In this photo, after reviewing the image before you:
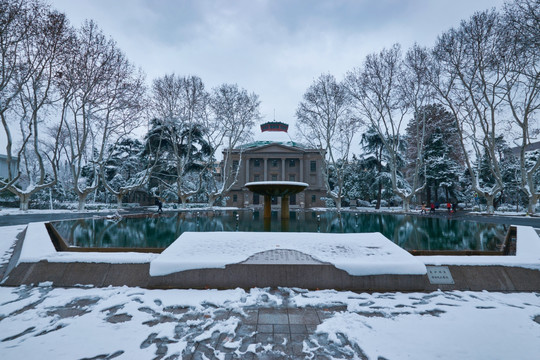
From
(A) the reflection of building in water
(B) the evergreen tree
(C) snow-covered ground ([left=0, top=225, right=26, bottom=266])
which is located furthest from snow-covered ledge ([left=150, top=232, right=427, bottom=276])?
(A) the reflection of building in water

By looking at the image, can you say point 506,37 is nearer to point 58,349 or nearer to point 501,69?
point 501,69

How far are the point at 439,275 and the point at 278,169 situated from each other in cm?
4104

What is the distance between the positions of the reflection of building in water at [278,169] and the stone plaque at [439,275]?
121ft

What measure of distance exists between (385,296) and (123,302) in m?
4.23

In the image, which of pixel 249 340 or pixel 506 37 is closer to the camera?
pixel 249 340

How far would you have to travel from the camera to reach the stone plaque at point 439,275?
15.9ft

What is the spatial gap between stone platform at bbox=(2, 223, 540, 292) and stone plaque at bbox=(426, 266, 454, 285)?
4cm

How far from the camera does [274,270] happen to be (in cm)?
484

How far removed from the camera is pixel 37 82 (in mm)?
17312

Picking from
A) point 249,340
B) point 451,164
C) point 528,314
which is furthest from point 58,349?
point 451,164

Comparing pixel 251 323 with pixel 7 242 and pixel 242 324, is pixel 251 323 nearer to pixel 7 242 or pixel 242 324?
pixel 242 324

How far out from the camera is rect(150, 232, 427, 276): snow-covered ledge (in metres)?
4.79

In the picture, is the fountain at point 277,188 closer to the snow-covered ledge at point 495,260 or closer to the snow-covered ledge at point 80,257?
the snow-covered ledge at point 80,257

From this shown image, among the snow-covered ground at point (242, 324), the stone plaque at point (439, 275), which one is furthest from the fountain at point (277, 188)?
the snow-covered ground at point (242, 324)
